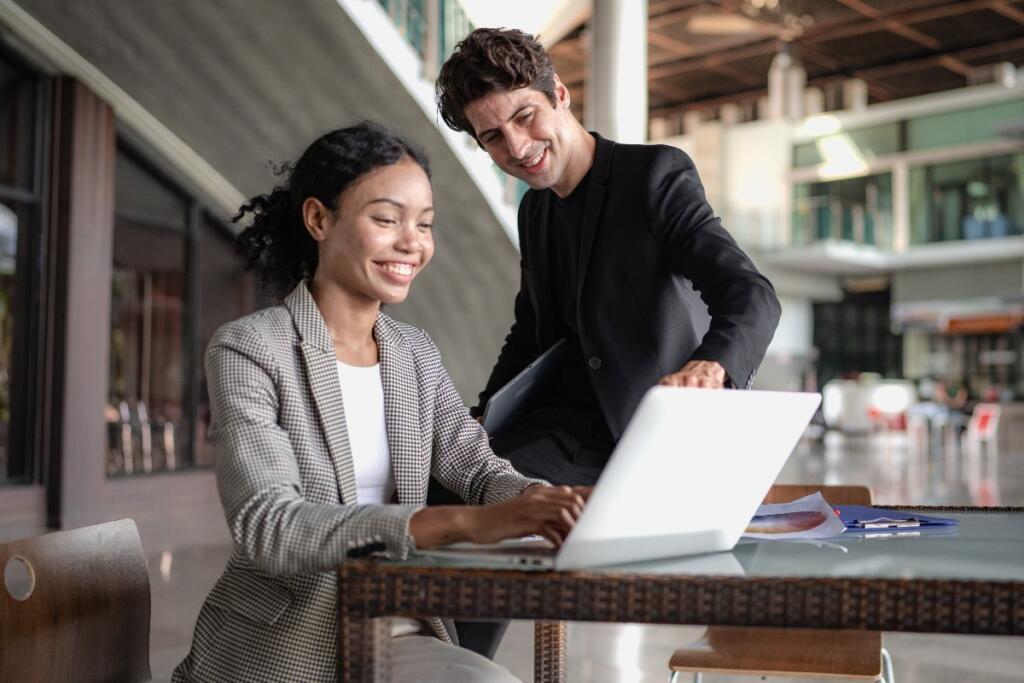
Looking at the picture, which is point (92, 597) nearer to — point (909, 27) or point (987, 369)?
point (909, 27)

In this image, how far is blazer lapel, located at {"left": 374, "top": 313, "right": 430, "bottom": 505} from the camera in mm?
1751

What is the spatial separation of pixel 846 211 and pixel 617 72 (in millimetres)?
16534

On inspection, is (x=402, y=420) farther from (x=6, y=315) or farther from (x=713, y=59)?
(x=713, y=59)

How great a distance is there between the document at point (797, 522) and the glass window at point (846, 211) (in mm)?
23220

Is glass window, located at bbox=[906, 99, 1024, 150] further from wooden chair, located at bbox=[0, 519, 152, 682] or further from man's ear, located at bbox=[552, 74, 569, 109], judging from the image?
wooden chair, located at bbox=[0, 519, 152, 682]

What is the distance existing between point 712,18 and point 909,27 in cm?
398

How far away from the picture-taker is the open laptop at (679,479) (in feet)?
3.71

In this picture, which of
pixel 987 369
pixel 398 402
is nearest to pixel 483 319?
pixel 398 402

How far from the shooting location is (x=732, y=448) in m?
1.26

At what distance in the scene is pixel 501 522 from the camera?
133 centimetres

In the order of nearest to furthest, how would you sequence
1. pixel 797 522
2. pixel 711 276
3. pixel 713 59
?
pixel 797 522 → pixel 711 276 → pixel 713 59

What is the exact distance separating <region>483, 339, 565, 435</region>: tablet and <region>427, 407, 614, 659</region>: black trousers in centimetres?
4

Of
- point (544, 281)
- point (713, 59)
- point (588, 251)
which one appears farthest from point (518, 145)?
point (713, 59)

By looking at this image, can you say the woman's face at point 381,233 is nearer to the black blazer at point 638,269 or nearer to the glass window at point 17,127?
the black blazer at point 638,269
